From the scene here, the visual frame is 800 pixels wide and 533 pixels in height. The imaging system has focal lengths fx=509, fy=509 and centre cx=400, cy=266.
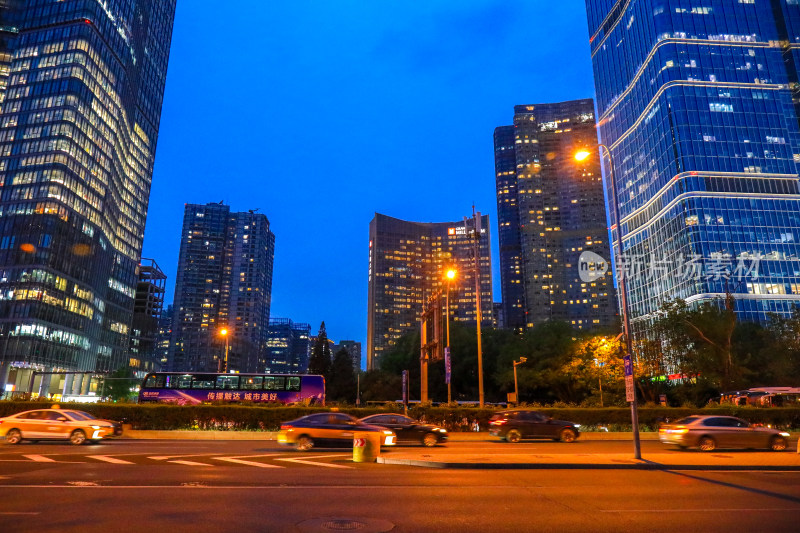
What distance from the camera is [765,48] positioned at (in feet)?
369

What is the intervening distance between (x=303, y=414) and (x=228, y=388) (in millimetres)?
15389

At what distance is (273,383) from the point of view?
136ft

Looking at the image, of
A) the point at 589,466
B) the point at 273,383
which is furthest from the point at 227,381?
the point at 589,466

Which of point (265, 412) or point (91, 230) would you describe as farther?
point (91, 230)

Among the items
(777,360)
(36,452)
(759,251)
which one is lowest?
(36,452)

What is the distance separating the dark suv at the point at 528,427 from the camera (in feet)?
81.7

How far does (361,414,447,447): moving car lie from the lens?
22.1 meters

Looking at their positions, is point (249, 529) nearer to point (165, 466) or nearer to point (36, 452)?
point (165, 466)

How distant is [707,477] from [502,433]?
12.3 meters

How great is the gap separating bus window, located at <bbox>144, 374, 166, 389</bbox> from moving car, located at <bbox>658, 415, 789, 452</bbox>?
3598 centimetres

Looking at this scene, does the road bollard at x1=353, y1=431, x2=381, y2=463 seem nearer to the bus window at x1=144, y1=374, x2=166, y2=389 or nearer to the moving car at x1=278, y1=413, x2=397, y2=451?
Answer: the moving car at x1=278, y1=413, x2=397, y2=451

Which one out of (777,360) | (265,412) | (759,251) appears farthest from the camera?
(759,251)

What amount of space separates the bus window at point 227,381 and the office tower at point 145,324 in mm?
108463

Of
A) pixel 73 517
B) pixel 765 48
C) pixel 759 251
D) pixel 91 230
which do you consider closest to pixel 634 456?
pixel 73 517
